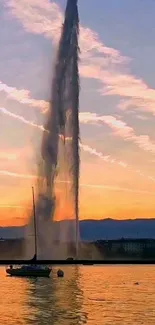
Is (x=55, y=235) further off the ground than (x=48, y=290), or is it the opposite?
(x=55, y=235)

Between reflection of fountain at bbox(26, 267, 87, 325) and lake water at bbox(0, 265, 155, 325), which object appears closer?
lake water at bbox(0, 265, 155, 325)

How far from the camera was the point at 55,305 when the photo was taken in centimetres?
6225

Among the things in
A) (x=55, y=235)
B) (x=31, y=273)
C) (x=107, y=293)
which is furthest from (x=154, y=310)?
(x=55, y=235)

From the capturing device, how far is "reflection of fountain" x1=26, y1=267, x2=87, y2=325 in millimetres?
50062

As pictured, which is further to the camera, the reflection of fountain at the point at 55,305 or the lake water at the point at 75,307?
the reflection of fountain at the point at 55,305

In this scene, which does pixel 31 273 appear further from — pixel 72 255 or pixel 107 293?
pixel 72 255

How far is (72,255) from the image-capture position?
146500mm

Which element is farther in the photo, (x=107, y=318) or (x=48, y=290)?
(x=48, y=290)

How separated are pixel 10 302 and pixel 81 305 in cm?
816

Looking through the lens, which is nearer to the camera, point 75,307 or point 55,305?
point 75,307

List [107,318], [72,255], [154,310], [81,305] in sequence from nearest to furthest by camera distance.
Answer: [107,318], [154,310], [81,305], [72,255]

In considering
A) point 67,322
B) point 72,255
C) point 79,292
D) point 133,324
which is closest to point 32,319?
point 67,322

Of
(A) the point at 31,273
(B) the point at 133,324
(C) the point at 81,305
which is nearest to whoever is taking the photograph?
(B) the point at 133,324

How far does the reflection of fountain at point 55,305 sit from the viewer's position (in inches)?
1971
